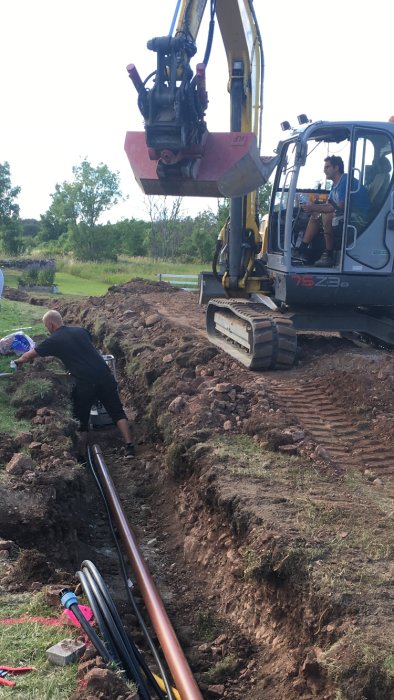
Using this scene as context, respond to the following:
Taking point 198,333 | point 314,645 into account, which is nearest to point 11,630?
point 314,645

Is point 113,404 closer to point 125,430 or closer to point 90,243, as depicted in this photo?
point 125,430

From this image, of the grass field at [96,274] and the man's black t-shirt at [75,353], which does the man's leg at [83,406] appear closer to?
the man's black t-shirt at [75,353]

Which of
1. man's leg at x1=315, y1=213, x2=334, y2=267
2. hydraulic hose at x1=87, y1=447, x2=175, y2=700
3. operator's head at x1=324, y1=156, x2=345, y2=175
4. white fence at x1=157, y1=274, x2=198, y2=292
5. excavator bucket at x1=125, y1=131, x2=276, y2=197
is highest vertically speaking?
operator's head at x1=324, y1=156, x2=345, y2=175

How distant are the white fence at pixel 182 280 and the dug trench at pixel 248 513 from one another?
51.8 ft

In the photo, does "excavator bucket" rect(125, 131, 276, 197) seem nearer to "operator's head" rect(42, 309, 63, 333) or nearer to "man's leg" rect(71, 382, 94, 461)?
"operator's head" rect(42, 309, 63, 333)

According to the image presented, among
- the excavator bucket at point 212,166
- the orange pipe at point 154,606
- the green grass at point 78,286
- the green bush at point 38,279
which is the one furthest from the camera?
the green grass at point 78,286

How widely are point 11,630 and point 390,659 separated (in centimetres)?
210

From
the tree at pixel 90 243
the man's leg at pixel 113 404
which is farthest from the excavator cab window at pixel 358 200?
the tree at pixel 90 243

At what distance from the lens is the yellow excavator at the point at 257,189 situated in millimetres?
7758

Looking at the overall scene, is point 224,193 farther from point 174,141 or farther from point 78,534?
point 78,534

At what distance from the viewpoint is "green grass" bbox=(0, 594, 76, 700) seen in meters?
3.58

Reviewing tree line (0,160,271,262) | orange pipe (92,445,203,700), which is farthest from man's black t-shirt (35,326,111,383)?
tree line (0,160,271,262)

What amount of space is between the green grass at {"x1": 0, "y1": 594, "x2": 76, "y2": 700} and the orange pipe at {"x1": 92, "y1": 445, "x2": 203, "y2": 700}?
82 cm

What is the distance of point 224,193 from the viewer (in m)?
8.20
